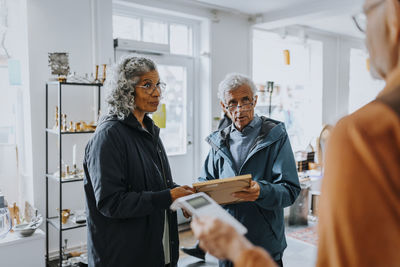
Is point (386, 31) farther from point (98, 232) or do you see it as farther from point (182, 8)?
point (182, 8)

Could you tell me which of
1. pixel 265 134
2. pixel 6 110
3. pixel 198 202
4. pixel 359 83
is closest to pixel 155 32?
pixel 6 110

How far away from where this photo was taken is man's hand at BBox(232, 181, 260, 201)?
5.30 ft

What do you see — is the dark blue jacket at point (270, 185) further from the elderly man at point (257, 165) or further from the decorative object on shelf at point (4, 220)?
the decorative object on shelf at point (4, 220)

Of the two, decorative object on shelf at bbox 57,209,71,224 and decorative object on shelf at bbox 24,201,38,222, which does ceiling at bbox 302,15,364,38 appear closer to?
decorative object on shelf at bbox 57,209,71,224

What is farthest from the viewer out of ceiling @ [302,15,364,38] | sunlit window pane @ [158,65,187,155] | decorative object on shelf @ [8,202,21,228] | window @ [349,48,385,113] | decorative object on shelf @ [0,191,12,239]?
window @ [349,48,385,113]

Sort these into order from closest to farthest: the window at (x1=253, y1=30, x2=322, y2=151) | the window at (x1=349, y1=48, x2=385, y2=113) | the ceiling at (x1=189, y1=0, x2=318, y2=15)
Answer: the ceiling at (x1=189, y1=0, x2=318, y2=15) → the window at (x1=253, y1=30, x2=322, y2=151) → the window at (x1=349, y1=48, x2=385, y2=113)

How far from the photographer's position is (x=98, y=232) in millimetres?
1578

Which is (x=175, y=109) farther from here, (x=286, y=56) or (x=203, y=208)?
(x=203, y=208)

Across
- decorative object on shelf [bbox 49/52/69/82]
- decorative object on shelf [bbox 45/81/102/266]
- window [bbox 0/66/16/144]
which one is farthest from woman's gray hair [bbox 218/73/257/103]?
window [bbox 0/66/16/144]

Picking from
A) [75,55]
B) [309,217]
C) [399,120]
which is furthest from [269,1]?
[399,120]

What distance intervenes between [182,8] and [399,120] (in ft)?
13.3

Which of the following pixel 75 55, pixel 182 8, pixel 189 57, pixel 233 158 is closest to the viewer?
pixel 233 158

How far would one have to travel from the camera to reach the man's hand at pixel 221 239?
0.68 meters

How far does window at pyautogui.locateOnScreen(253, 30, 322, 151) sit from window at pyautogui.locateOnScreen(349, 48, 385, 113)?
1.22 metres
